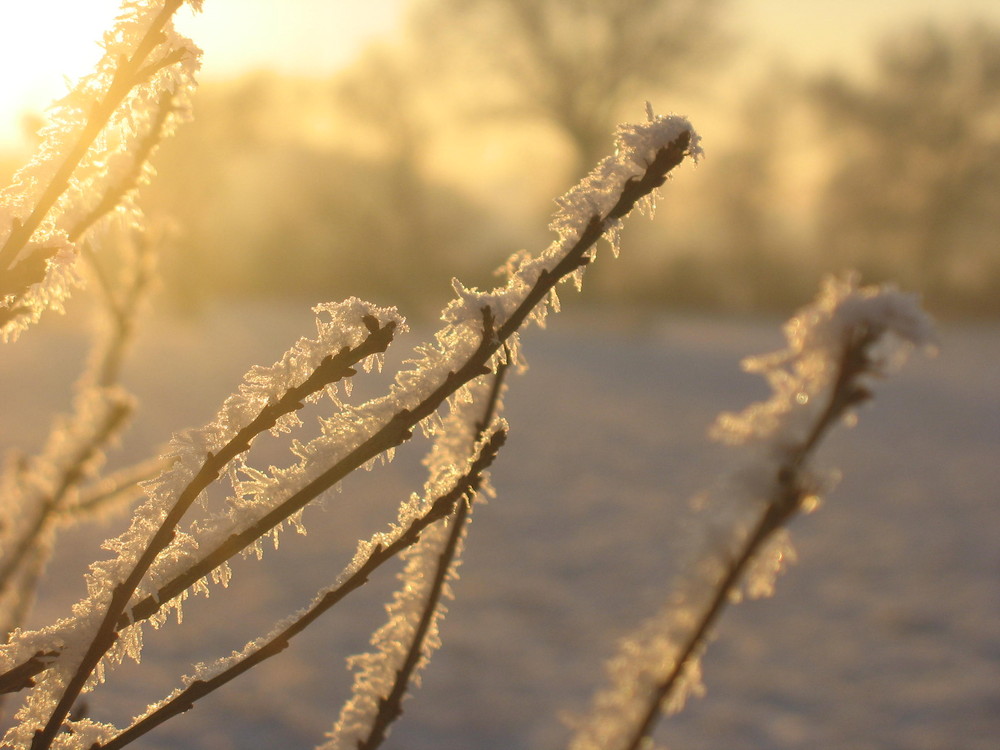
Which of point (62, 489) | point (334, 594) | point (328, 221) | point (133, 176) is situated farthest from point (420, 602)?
point (328, 221)

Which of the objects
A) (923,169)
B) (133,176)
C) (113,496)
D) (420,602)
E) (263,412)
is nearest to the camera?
(263,412)

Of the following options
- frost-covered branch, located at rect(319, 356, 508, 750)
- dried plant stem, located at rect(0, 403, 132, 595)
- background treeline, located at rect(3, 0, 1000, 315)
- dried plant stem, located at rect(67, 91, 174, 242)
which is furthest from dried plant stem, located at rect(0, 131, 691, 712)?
background treeline, located at rect(3, 0, 1000, 315)

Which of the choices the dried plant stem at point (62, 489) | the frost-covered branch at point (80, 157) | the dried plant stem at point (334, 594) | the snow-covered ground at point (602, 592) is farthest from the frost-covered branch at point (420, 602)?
the dried plant stem at point (62, 489)

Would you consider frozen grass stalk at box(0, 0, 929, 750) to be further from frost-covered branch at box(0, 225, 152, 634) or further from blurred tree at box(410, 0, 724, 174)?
blurred tree at box(410, 0, 724, 174)

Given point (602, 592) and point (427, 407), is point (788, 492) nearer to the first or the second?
point (427, 407)

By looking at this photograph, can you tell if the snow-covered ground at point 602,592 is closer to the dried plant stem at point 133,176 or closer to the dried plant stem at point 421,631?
the dried plant stem at point 421,631

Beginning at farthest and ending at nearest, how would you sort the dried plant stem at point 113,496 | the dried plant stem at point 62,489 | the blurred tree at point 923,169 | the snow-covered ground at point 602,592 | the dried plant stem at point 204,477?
the blurred tree at point 923,169
the snow-covered ground at point 602,592
the dried plant stem at point 113,496
the dried plant stem at point 62,489
the dried plant stem at point 204,477

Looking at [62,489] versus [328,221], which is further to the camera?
[328,221]
